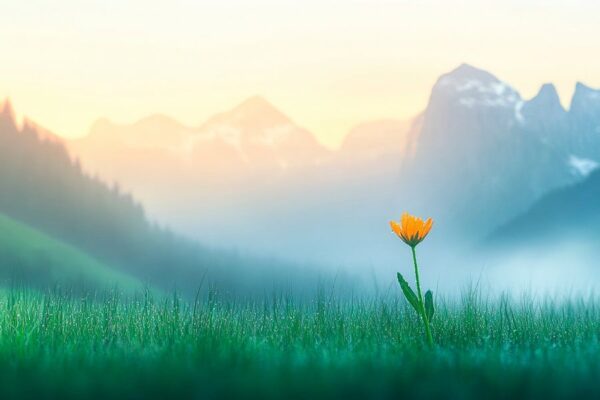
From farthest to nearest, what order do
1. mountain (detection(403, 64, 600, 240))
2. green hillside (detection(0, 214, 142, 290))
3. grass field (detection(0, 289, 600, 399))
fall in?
mountain (detection(403, 64, 600, 240)) < green hillside (detection(0, 214, 142, 290)) < grass field (detection(0, 289, 600, 399))

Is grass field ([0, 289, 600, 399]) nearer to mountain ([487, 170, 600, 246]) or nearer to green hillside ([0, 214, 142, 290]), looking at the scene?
green hillside ([0, 214, 142, 290])

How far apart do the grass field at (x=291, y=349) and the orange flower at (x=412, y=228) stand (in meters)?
0.82

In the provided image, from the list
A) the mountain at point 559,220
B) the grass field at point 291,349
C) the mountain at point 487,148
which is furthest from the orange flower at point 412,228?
the mountain at point 487,148

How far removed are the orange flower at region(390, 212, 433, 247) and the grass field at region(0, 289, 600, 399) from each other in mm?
822

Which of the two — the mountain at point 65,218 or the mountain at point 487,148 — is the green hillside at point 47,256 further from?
the mountain at point 487,148

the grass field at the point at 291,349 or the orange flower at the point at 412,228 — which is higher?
the orange flower at the point at 412,228

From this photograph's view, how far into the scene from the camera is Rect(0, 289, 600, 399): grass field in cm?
409

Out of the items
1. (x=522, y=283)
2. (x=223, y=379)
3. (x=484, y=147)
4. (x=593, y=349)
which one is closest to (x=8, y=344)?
(x=223, y=379)

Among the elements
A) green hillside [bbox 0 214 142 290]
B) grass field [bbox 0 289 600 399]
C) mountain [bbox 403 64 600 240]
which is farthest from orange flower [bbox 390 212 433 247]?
mountain [bbox 403 64 600 240]

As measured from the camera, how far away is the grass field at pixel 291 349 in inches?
161

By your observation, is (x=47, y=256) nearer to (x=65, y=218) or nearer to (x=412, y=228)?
(x=65, y=218)

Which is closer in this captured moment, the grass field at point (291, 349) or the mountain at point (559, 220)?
the grass field at point (291, 349)

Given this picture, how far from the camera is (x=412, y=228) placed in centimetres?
585

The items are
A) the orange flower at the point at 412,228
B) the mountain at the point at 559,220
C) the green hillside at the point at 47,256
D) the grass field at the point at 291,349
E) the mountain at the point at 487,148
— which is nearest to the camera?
the grass field at the point at 291,349
